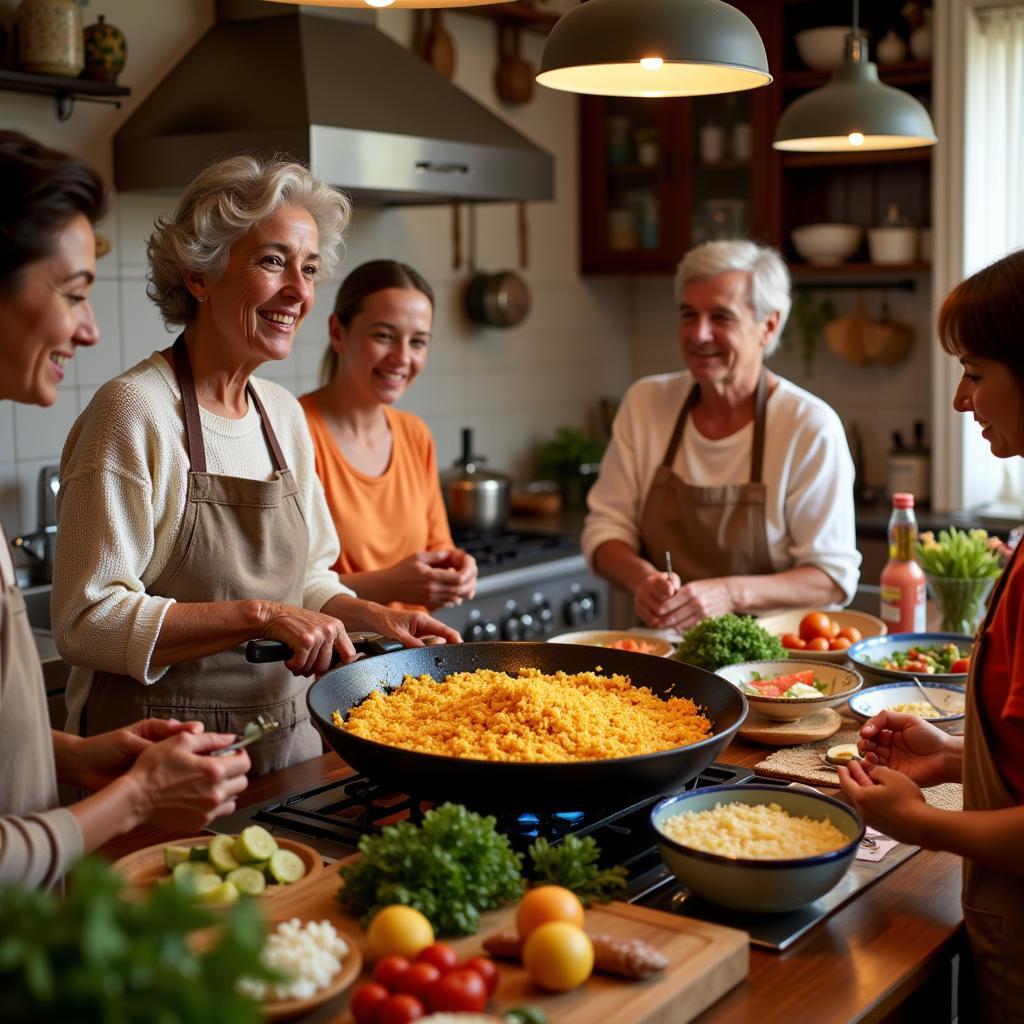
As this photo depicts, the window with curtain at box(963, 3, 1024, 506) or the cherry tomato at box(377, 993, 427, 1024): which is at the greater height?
the window with curtain at box(963, 3, 1024, 506)

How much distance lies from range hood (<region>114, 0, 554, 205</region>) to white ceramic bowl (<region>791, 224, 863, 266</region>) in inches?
50.5

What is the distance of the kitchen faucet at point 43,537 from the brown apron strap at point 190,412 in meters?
1.33

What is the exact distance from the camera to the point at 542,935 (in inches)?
51.7

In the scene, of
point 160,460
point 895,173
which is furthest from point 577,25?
point 895,173

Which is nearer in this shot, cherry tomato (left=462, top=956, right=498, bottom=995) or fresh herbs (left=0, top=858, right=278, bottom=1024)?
fresh herbs (left=0, top=858, right=278, bottom=1024)

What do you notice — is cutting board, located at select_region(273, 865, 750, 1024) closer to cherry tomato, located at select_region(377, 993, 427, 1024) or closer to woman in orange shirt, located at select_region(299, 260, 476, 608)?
cherry tomato, located at select_region(377, 993, 427, 1024)

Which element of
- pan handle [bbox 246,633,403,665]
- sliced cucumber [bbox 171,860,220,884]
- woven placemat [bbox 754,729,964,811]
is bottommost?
woven placemat [bbox 754,729,964,811]

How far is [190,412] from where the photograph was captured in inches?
86.6

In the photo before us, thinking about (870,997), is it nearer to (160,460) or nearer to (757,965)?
(757,965)

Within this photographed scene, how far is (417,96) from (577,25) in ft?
6.36

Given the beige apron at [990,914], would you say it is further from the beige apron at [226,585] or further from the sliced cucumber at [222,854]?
the beige apron at [226,585]

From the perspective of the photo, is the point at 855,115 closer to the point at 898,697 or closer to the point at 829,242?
the point at 898,697

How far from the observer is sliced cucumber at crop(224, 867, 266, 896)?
58.1 inches

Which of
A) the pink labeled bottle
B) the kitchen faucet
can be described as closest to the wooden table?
the pink labeled bottle
